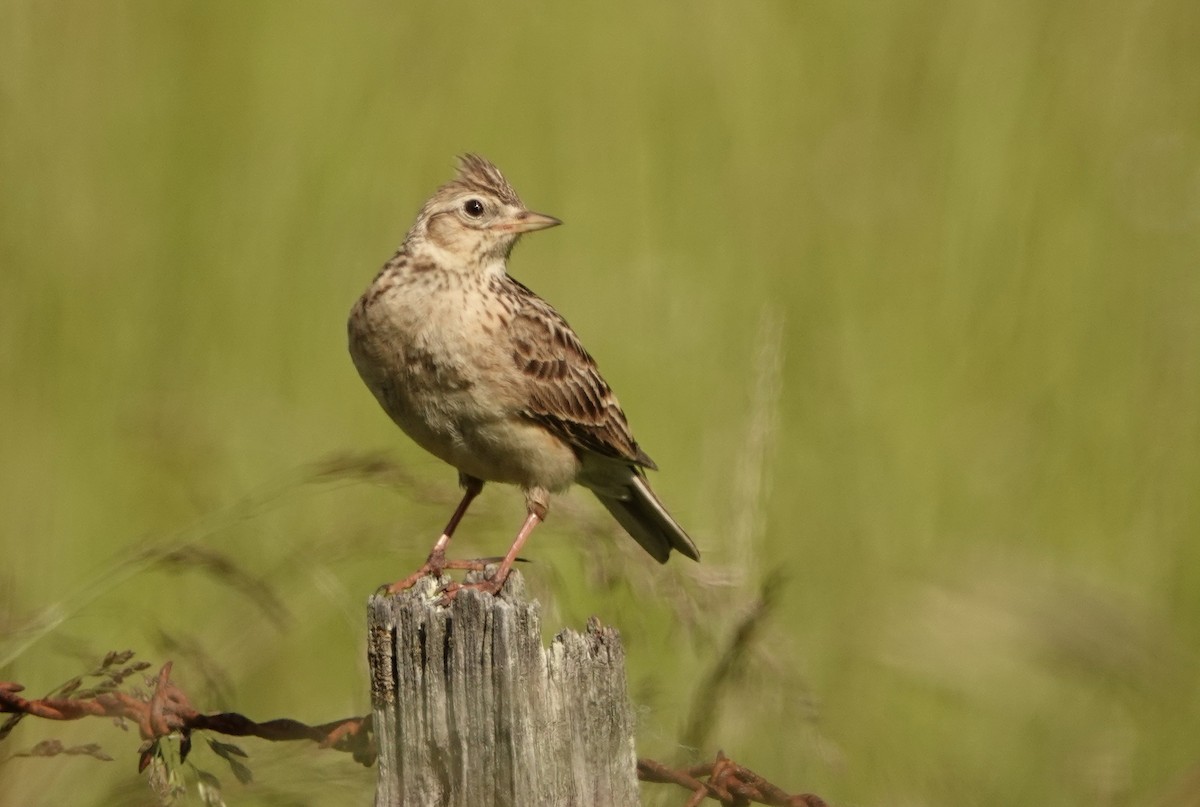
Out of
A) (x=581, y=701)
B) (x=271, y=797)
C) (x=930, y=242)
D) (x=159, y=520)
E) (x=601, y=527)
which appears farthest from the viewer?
(x=930, y=242)

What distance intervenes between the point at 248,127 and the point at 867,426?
3.49m

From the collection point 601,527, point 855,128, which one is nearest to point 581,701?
point 601,527

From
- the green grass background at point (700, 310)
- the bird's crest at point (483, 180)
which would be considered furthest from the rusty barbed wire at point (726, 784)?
the bird's crest at point (483, 180)

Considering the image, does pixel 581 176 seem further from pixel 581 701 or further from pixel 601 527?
pixel 581 701

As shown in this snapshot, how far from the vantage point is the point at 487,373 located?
5.57 m

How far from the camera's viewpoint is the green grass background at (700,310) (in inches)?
248

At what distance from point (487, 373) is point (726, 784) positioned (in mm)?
2097

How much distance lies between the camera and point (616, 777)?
3.26 m

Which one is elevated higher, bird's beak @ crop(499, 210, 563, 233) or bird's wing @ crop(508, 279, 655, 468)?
bird's beak @ crop(499, 210, 563, 233)

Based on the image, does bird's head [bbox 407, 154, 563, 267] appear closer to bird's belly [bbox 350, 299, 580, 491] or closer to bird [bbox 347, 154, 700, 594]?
bird [bbox 347, 154, 700, 594]

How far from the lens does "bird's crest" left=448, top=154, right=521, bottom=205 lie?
6293 mm

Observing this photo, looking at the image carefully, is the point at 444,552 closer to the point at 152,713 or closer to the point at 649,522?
the point at 649,522

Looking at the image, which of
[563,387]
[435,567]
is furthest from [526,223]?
[435,567]

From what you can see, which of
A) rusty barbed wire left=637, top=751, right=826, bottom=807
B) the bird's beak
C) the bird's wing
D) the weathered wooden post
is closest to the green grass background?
Result: the bird's wing
